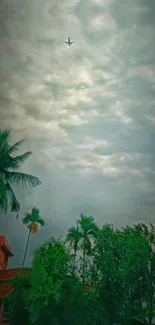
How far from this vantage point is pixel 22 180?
1858cm

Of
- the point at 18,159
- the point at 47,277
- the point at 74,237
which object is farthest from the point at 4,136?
the point at 74,237

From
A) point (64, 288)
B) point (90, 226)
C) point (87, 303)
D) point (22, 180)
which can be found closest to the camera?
point (22, 180)

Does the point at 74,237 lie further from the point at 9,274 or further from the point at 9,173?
the point at 9,173

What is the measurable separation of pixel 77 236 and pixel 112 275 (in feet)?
43.8

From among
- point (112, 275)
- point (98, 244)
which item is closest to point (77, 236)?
point (98, 244)

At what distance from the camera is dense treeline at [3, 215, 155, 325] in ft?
71.4

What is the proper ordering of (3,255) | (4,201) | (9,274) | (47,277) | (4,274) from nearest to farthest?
(4,201) < (47,277) < (9,274) < (4,274) < (3,255)

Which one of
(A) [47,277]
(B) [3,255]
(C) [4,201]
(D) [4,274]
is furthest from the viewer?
(B) [3,255]

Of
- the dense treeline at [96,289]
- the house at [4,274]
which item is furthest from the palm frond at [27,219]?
the dense treeline at [96,289]

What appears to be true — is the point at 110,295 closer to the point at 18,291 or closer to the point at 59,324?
the point at 59,324

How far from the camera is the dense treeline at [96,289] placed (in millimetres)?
21750

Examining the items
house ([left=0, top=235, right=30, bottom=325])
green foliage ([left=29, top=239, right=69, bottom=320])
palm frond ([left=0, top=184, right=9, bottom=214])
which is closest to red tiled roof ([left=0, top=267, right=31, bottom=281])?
house ([left=0, top=235, right=30, bottom=325])

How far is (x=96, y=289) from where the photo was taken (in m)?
23.0

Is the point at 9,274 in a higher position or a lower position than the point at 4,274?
lower
